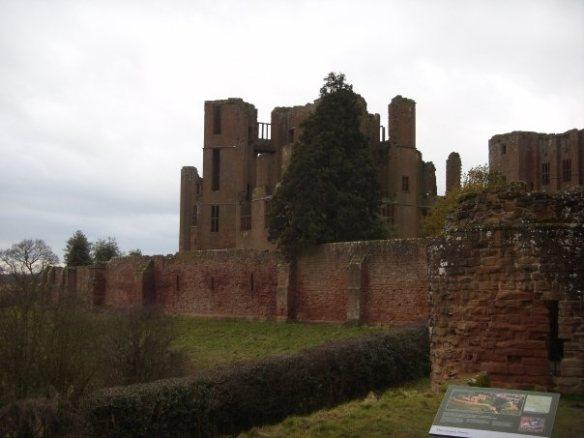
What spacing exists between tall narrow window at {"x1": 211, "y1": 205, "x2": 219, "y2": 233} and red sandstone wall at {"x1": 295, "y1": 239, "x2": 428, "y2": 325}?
85.4 feet

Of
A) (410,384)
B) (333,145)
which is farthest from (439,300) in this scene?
(333,145)

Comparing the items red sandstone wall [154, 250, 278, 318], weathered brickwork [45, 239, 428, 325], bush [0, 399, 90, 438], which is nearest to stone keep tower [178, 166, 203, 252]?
weathered brickwork [45, 239, 428, 325]

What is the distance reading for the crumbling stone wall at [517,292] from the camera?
29.3 feet

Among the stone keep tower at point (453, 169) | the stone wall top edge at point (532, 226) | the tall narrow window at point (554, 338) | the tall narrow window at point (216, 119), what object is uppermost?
the tall narrow window at point (216, 119)

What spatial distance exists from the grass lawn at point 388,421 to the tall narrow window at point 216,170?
145 feet

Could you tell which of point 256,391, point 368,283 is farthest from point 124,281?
point 256,391

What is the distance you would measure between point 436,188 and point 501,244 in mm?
42916

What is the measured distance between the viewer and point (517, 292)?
912cm

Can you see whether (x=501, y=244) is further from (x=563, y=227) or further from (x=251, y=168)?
(x=251, y=168)

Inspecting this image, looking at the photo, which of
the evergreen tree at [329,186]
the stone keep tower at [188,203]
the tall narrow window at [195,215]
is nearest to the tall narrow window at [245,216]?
the stone keep tower at [188,203]

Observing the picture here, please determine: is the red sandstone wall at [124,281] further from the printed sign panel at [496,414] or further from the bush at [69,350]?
the printed sign panel at [496,414]

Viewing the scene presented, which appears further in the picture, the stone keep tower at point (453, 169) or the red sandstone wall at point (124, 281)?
the stone keep tower at point (453, 169)

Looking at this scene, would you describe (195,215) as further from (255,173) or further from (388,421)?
(388,421)

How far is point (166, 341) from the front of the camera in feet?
59.4
